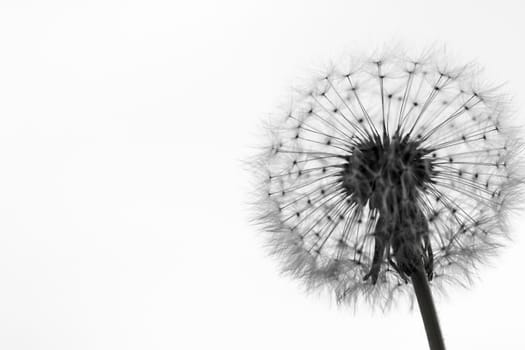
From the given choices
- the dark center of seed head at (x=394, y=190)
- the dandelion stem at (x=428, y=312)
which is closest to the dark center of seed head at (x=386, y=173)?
the dark center of seed head at (x=394, y=190)

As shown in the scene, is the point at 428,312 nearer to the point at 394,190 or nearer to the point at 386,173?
the point at 394,190

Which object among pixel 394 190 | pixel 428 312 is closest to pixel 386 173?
pixel 394 190

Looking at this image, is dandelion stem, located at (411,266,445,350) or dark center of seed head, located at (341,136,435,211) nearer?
dandelion stem, located at (411,266,445,350)

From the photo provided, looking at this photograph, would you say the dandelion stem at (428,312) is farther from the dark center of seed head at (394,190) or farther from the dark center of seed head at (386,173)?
the dark center of seed head at (386,173)

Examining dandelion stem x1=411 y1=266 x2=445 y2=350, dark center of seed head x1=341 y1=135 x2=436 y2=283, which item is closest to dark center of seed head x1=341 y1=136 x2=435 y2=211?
dark center of seed head x1=341 y1=135 x2=436 y2=283

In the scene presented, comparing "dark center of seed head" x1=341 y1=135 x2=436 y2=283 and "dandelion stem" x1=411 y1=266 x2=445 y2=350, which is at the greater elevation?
"dark center of seed head" x1=341 y1=135 x2=436 y2=283

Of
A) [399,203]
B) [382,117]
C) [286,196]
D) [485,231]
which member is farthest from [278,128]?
[485,231]

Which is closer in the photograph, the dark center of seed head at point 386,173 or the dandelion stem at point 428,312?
the dandelion stem at point 428,312

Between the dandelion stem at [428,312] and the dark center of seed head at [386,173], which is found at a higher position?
the dark center of seed head at [386,173]

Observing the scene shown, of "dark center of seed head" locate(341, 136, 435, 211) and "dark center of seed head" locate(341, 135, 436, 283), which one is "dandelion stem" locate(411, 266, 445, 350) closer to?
"dark center of seed head" locate(341, 135, 436, 283)
